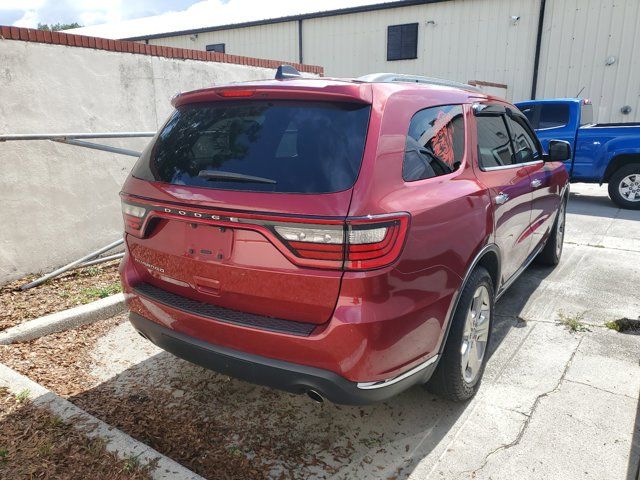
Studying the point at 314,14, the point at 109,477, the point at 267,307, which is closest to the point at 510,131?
the point at 267,307

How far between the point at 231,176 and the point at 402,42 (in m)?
16.4

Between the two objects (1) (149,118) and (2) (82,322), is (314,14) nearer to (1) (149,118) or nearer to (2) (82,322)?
(1) (149,118)

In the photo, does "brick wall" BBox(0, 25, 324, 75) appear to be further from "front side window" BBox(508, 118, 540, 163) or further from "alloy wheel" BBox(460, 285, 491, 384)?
"alloy wheel" BBox(460, 285, 491, 384)

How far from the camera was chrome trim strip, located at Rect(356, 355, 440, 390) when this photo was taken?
6.68 ft

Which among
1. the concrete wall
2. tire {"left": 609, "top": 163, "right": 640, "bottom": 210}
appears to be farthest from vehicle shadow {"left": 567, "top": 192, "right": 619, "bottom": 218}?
the concrete wall

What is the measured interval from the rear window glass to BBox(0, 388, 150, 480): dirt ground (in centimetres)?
132

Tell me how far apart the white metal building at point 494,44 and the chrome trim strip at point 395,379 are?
13.0 meters

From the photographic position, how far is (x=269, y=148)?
7.09 ft

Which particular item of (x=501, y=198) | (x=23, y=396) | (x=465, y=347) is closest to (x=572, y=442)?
(x=465, y=347)

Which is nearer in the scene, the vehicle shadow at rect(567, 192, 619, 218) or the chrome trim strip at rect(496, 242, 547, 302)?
the chrome trim strip at rect(496, 242, 547, 302)

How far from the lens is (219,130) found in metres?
2.34

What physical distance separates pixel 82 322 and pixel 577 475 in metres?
3.51

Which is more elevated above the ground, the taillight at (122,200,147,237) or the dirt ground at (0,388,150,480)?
the taillight at (122,200,147,237)

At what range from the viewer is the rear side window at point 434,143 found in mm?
2270
